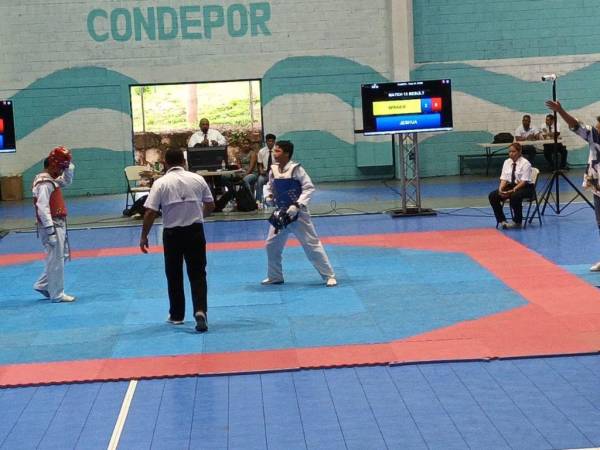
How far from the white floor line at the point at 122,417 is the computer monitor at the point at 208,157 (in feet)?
38.4

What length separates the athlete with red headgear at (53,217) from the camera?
1107cm

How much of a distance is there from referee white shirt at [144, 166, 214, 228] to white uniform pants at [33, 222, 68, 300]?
2029 mm

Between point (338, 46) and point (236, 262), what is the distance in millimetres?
11867

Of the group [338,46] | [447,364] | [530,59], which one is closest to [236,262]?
[447,364]

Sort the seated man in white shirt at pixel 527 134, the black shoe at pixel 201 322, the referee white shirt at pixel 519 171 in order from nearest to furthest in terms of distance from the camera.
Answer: the black shoe at pixel 201 322 → the referee white shirt at pixel 519 171 → the seated man in white shirt at pixel 527 134

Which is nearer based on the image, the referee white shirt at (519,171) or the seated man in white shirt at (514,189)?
the seated man in white shirt at (514,189)

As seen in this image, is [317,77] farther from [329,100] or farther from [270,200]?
[270,200]

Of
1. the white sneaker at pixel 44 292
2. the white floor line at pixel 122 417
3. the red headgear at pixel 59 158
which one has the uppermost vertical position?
the red headgear at pixel 59 158

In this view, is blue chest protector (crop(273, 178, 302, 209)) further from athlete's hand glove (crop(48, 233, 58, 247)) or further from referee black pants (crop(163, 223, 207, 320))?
athlete's hand glove (crop(48, 233, 58, 247))

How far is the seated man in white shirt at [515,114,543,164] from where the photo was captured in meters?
23.8

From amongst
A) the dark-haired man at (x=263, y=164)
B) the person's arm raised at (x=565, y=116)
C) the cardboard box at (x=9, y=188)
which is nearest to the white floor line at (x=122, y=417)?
the person's arm raised at (x=565, y=116)

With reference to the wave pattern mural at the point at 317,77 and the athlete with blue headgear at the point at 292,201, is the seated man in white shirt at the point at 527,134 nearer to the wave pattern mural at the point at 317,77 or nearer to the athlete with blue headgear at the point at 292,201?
the wave pattern mural at the point at 317,77

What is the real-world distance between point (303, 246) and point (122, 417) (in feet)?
15.8

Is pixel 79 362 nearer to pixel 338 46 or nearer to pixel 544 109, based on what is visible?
pixel 338 46
